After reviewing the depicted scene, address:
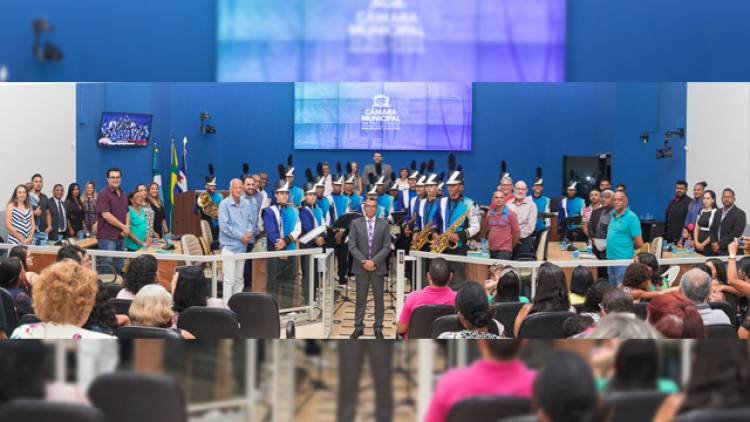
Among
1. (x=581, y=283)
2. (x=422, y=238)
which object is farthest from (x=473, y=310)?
(x=422, y=238)

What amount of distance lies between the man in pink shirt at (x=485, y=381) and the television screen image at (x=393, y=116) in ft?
66.5

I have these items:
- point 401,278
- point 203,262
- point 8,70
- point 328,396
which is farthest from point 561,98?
point 328,396

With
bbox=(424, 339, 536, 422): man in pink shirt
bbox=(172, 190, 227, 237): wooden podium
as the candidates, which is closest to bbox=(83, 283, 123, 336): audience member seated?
bbox=(424, 339, 536, 422): man in pink shirt

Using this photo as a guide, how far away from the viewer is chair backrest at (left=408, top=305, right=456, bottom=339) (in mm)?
6070

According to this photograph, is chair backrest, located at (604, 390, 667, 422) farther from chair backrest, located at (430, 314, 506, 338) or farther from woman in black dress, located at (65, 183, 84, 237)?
woman in black dress, located at (65, 183, 84, 237)

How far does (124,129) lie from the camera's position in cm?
1977

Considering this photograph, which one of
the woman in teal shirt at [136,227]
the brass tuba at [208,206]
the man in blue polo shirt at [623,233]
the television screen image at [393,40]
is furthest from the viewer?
the brass tuba at [208,206]

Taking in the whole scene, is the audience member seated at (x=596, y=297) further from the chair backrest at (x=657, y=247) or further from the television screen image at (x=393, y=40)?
the chair backrest at (x=657, y=247)

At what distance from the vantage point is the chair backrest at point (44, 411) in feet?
4.78

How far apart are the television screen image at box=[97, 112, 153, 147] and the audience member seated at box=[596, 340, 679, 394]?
18.8 m

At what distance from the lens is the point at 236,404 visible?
157cm

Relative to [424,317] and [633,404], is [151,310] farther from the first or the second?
[633,404]

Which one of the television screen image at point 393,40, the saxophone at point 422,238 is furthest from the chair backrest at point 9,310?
the saxophone at point 422,238

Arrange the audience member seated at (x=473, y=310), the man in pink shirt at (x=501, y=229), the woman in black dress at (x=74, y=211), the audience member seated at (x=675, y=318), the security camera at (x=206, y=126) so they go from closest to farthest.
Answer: the audience member seated at (x=675, y=318) < the audience member seated at (x=473, y=310) < the man in pink shirt at (x=501, y=229) < the woman in black dress at (x=74, y=211) < the security camera at (x=206, y=126)
